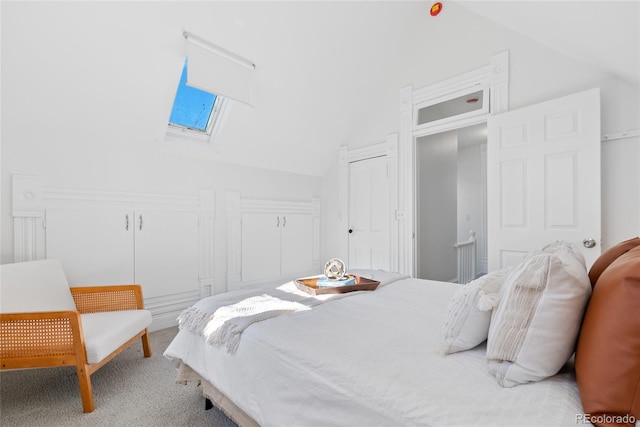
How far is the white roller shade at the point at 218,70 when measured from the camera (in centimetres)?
259

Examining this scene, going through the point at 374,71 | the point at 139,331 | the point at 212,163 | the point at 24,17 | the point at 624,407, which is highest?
the point at 374,71

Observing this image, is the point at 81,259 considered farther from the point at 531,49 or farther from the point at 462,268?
the point at 462,268

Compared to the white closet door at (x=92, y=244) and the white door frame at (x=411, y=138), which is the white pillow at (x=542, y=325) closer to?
the white door frame at (x=411, y=138)

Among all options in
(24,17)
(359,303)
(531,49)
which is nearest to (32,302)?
(24,17)

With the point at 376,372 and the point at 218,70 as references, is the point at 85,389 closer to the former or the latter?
the point at 376,372

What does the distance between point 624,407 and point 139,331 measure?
2.62 metres

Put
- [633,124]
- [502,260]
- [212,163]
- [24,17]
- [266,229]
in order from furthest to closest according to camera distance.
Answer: [266,229] < [212,163] < [502,260] < [633,124] < [24,17]

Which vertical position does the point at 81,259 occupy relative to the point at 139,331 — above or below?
above

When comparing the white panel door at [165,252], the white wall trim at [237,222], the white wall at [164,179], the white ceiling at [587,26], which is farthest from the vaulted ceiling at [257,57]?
the white panel door at [165,252]

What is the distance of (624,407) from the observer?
2.23ft

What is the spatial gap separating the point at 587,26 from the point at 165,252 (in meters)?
3.73

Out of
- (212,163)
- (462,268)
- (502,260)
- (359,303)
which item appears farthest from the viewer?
(462,268)

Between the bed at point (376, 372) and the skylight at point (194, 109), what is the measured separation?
2326 mm

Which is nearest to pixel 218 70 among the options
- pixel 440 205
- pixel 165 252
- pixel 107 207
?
pixel 107 207
